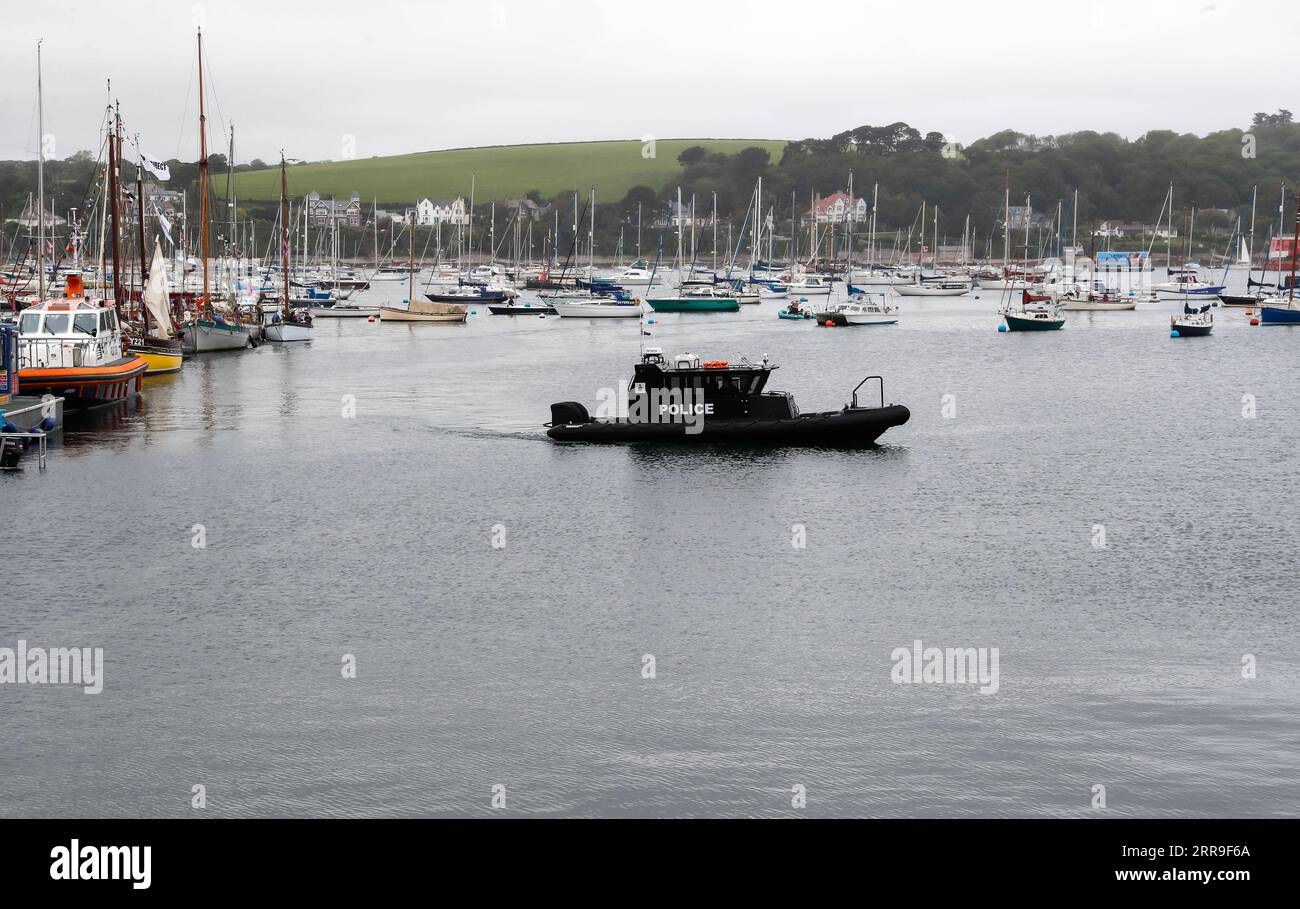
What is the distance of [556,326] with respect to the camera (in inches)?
6137

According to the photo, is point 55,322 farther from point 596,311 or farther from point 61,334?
point 596,311

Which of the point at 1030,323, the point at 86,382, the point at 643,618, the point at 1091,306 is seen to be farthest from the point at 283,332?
the point at 1091,306

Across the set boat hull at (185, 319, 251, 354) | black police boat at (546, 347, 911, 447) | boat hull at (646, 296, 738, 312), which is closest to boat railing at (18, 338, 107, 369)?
black police boat at (546, 347, 911, 447)

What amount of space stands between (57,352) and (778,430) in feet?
112

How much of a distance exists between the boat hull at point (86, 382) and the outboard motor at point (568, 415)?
2308 cm

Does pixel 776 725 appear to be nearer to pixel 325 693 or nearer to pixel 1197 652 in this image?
pixel 325 693

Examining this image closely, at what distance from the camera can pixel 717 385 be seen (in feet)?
197

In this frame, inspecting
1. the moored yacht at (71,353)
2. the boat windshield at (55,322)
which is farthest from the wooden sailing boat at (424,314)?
the boat windshield at (55,322)

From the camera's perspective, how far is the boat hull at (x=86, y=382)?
66312 millimetres

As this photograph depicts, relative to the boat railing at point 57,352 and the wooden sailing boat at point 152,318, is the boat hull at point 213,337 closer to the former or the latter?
the wooden sailing boat at point 152,318

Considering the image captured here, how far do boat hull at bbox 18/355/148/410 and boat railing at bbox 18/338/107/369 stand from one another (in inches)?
11.1

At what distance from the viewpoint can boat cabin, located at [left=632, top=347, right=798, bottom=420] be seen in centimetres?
5975

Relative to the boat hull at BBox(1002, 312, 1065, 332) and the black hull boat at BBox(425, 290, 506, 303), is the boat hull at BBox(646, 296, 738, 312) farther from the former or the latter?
the boat hull at BBox(1002, 312, 1065, 332)
